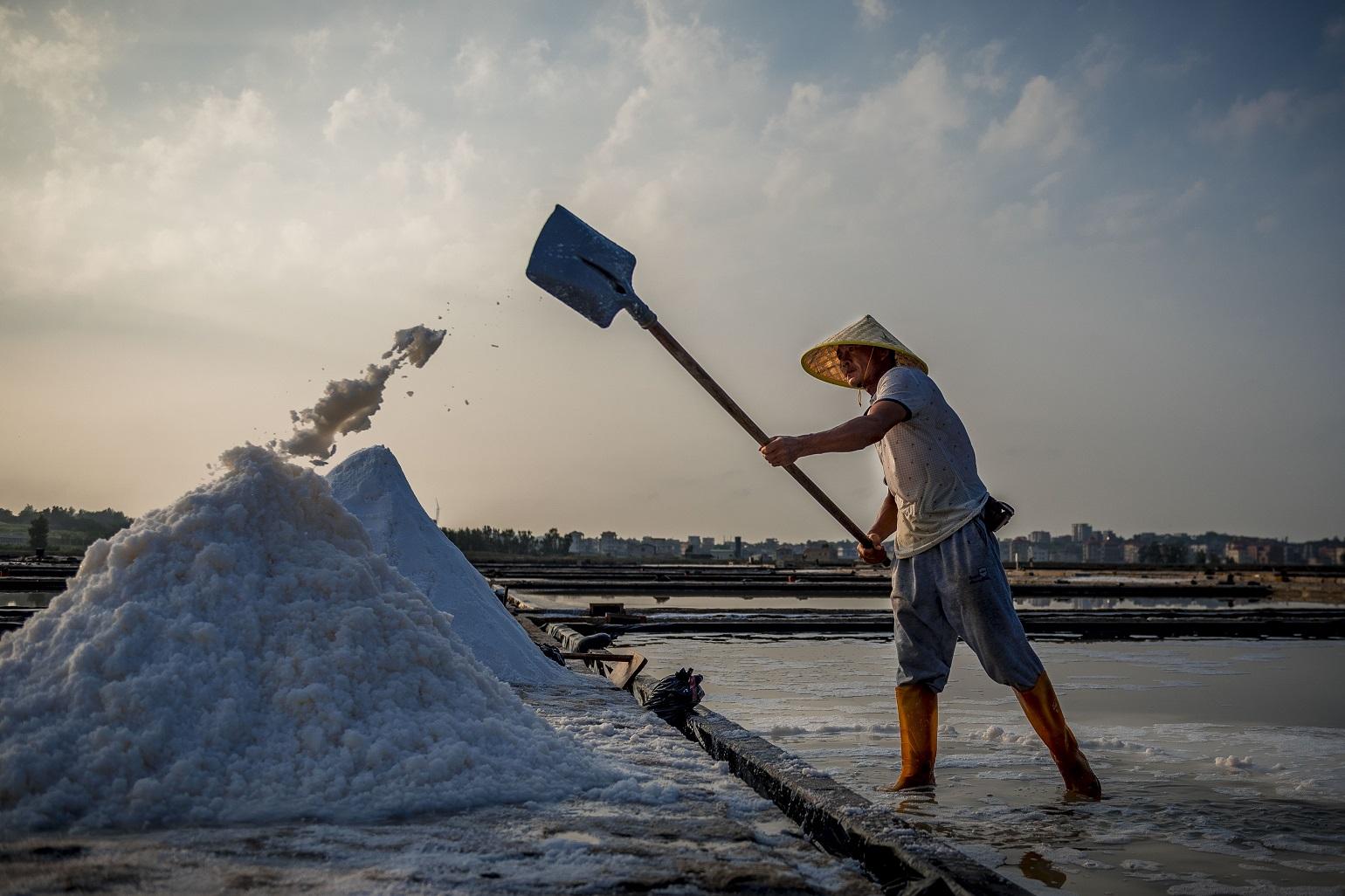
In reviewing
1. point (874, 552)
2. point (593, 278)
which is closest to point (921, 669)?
point (874, 552)

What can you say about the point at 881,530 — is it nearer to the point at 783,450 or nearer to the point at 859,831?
the point at 783,450

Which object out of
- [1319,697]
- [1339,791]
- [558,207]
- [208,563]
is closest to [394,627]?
[208,563]

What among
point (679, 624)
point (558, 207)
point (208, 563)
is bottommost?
point (679, 624)

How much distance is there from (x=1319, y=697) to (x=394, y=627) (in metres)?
4.59

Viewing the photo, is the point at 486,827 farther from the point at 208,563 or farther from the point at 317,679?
the point at 208,563

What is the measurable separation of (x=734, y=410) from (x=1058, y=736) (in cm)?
126

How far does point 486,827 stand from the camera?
1.63m

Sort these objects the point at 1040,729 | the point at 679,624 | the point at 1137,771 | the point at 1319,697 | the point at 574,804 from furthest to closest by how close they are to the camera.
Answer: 1. the point at 679,624
2. the point at 1319,697
3. the point at 1137,771
4. the point at 1040,729
5. the point at 574,804

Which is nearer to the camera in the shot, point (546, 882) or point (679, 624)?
point (546, 882)

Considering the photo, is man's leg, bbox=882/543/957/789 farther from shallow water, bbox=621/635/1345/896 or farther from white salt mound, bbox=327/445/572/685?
white salt mound, bbox=327/445/572/685

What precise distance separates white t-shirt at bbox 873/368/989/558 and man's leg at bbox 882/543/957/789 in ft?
0.32

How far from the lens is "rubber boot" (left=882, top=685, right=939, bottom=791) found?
2.56 meters

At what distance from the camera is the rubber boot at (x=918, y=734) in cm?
256

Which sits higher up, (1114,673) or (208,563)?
(208,563)
